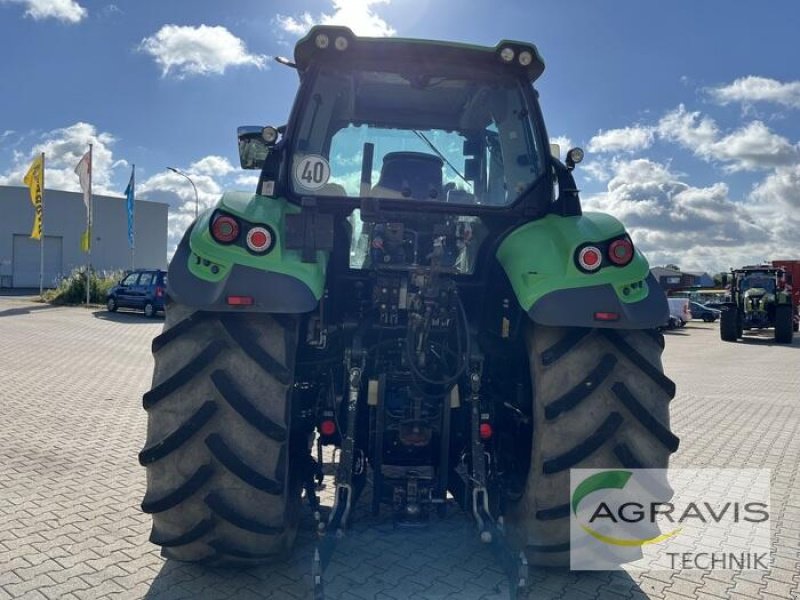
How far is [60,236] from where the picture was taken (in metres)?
46.9

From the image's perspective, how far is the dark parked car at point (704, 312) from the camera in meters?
39.2

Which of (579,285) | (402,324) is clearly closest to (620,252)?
(579,285)

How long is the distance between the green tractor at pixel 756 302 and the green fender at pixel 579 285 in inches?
869

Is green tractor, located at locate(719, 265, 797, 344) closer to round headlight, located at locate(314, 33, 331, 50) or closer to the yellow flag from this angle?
round headlight, located at locate(314, 33, 331, 50)

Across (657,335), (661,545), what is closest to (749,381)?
(661,545)

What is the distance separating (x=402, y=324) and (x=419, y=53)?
1.41 meters

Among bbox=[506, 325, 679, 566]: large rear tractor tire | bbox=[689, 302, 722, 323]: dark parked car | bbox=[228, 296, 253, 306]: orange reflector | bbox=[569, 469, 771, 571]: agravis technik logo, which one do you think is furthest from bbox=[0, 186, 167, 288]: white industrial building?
bbox=[506, 325, 679, 566]: large rear tractor tire

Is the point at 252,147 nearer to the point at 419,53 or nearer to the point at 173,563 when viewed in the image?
the point at 419,53

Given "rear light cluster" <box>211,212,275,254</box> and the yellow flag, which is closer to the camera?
"rear light cluster" <box>211,212,275,254</box>

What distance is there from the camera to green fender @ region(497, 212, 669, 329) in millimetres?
2920

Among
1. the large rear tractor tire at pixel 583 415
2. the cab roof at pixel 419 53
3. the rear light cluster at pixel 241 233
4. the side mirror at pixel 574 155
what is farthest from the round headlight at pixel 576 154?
the rear light cluster at pixel 241 233

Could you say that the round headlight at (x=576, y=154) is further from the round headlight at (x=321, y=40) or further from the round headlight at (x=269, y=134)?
the round headlight at (x=269, y=134)

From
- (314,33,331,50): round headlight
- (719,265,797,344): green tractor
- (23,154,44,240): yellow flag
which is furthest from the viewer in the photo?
(23,154,44,240): yellow flag

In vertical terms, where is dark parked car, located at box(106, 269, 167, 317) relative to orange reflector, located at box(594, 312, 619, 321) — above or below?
below
